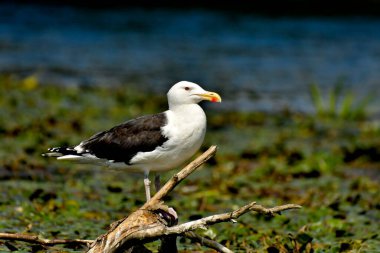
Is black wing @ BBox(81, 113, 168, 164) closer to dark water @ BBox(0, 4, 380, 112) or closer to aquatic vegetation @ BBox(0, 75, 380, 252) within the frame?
aquatic vegetation @ BBox(0, 75, 380, 252)

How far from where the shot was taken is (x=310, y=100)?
57.2 ft

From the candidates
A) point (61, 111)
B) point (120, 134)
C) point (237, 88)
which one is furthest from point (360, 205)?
point (237, 88)

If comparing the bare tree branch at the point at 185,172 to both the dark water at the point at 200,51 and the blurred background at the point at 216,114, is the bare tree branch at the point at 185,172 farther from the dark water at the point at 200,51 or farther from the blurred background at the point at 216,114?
the dark water at the point at 200,51

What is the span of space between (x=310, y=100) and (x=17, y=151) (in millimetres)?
8354

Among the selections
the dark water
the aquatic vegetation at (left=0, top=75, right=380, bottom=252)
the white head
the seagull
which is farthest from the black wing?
the dark water

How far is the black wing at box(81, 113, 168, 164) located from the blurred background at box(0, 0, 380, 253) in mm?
774

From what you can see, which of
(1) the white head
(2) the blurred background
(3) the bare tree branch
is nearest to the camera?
(3) the bare tree branch

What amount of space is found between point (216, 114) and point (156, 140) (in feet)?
27.4

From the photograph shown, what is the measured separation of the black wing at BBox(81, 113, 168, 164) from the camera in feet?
21.8

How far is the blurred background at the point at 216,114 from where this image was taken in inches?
312

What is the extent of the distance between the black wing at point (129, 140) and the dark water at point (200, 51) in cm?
914

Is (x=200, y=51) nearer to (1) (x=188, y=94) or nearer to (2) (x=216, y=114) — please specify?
(2) (x=216, y=114)

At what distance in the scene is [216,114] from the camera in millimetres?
14875

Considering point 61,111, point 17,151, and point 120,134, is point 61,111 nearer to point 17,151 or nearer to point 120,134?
point 17,151
